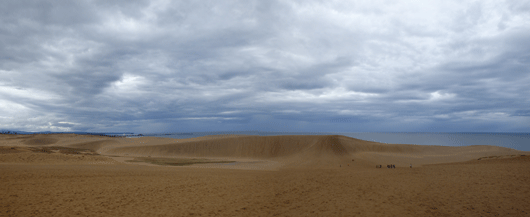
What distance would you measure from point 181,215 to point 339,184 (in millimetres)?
9030

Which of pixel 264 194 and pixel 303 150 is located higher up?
pixel 303 150

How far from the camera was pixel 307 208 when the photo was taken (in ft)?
34.3

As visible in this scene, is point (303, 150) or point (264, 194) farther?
point (303, 150)

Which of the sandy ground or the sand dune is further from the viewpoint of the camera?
the sand dune

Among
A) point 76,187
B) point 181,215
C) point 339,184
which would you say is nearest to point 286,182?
point 339,184

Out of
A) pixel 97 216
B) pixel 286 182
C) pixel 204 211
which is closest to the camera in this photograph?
pixel 97 216

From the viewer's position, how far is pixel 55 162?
22.3m

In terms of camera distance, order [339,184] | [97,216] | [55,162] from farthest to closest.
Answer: [55,162] < [339,184] < [97,216]

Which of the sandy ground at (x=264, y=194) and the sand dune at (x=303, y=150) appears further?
the sand dune at (x=303, y=150)

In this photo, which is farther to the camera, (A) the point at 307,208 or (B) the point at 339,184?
(B) the point at 339,184

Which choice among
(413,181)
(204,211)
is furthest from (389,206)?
(204,211)

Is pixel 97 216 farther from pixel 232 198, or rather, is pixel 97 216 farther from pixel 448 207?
pixel 448 207

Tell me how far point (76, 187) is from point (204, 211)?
25.1ft

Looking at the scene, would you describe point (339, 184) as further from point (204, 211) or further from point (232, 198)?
point (204, 211)
